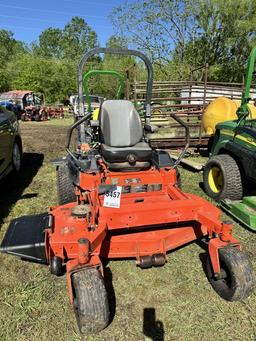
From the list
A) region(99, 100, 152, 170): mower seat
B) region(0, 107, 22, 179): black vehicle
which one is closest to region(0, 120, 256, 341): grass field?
region(99, 100, 152, 170): mower seat

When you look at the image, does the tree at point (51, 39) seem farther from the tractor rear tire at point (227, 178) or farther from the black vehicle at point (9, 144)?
the tractor rear tire at point (227, 178)

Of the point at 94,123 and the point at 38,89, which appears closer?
the point at 94,123

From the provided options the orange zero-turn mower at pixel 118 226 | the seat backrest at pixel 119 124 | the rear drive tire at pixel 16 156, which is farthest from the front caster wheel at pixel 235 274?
the rear drive tire at pixel 16 156

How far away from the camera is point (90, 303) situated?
255cm

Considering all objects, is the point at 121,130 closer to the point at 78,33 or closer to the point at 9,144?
the point at 9,144

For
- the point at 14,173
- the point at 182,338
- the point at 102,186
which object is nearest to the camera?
the point at 182,338

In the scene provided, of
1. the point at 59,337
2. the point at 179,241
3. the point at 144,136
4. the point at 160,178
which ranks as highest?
the point at 144,136

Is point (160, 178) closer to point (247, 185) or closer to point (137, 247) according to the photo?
point (137, 247)

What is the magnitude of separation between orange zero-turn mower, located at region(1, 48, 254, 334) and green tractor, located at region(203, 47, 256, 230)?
123 centimetres

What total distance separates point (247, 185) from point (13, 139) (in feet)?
14.2

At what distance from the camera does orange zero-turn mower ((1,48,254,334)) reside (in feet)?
8.92

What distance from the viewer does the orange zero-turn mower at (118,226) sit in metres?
2.72

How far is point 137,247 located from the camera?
3398mm

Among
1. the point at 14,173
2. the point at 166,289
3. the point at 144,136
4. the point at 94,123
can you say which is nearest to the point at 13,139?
the point at 14,173
